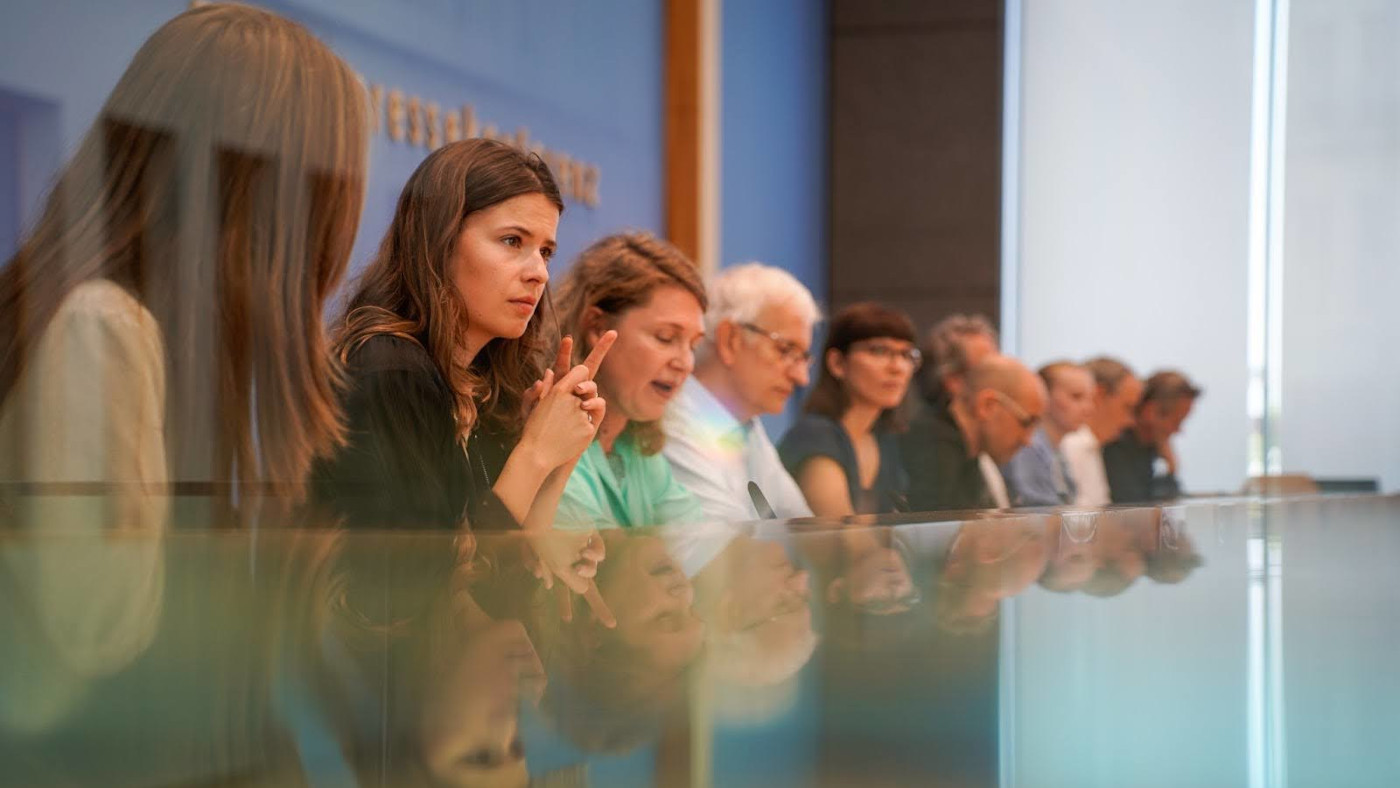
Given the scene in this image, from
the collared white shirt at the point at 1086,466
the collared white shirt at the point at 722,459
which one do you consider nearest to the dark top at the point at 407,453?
the collared white shirt at the point at 722,459

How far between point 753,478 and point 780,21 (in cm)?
497

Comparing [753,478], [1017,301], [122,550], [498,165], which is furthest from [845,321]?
[1017,301]

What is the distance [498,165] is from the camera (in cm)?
145

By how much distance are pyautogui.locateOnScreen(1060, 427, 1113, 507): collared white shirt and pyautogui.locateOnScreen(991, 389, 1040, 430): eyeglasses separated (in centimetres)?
37

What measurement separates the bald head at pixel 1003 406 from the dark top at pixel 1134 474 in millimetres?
673

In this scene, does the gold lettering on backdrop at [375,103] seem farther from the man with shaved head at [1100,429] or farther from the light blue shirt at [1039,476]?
the man with shaved head at [1100,429]

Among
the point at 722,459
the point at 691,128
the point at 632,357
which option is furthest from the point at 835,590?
the point at 691,128

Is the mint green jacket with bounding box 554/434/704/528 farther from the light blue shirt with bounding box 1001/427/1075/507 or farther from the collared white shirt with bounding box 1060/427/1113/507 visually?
the collared white shirt with bounding box 1060/427/1113/507

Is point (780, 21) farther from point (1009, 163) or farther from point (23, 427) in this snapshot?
point (23, 427)

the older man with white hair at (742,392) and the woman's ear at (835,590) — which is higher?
the older man with white hair at (742,392)

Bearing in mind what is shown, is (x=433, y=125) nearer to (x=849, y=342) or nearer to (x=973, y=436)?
(x=849, y=342)

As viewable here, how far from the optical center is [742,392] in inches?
92.7

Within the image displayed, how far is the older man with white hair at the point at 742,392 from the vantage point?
207cm

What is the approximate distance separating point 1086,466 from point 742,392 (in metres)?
2.02
